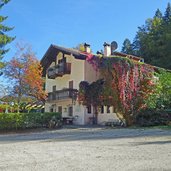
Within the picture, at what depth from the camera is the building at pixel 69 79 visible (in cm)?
3184

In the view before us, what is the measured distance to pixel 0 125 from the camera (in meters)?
24.0

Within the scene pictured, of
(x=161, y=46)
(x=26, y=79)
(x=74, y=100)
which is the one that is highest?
(x=161, y=46)

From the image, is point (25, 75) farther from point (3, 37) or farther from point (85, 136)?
point (85, 136)

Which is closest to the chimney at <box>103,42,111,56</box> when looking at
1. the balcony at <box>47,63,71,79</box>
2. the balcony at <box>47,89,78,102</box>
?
the balcony at <box>47,63,71,79</box>

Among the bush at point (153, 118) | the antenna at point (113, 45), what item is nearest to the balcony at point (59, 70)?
the antenna at point (113, 45)

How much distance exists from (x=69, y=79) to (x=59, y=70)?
5.40ft

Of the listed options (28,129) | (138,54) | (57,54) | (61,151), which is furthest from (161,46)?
(61,151)

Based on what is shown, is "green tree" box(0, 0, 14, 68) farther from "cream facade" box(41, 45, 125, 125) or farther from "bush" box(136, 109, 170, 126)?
"bush" box(136, 109, 170, 126)

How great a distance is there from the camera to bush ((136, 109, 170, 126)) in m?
25.5

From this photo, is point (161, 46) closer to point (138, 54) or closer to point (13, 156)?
point (138, 54)

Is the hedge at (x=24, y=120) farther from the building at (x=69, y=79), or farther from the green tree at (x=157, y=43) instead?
the green tree at (x=157, y=43)

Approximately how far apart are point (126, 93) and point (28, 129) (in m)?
8.62

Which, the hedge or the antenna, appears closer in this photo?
the hedge

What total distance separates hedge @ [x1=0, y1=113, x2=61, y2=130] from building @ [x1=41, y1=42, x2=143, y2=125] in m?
6.09
